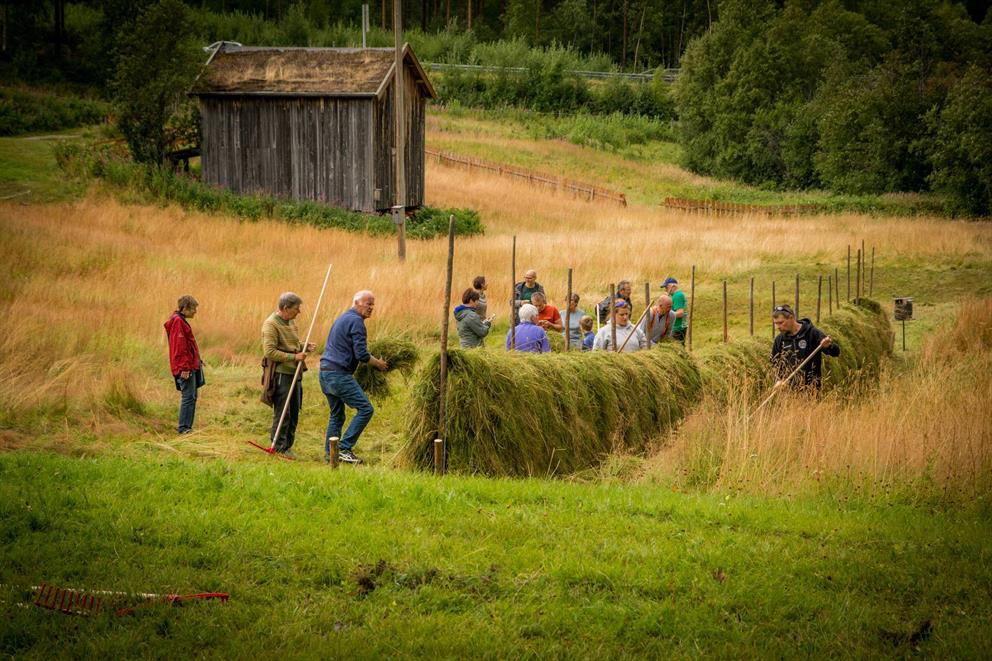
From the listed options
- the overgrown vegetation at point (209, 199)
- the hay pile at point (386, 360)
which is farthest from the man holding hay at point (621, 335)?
the overgrown vegetation at point (209, 199)

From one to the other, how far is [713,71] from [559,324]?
54.0m

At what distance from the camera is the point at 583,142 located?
61.8 meters

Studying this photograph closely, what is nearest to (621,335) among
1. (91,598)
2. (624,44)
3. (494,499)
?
(494,499)

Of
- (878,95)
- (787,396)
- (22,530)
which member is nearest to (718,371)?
(787,396)

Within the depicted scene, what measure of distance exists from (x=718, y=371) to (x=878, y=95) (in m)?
41.7

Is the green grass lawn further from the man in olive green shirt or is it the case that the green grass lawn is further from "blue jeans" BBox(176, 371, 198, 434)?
"blue jeans" BBox(176, 371, 198, 434)

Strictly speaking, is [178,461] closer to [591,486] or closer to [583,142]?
[591,486]

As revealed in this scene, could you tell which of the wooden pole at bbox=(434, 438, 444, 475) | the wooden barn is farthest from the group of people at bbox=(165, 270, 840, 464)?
the wooden barn

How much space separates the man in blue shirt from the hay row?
77 cm

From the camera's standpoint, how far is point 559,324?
13.7 metres

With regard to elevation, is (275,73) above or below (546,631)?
above

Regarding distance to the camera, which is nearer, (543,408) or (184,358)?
(543,408)

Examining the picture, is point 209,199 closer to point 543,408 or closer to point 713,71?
point 543,408

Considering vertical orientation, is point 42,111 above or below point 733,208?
above
